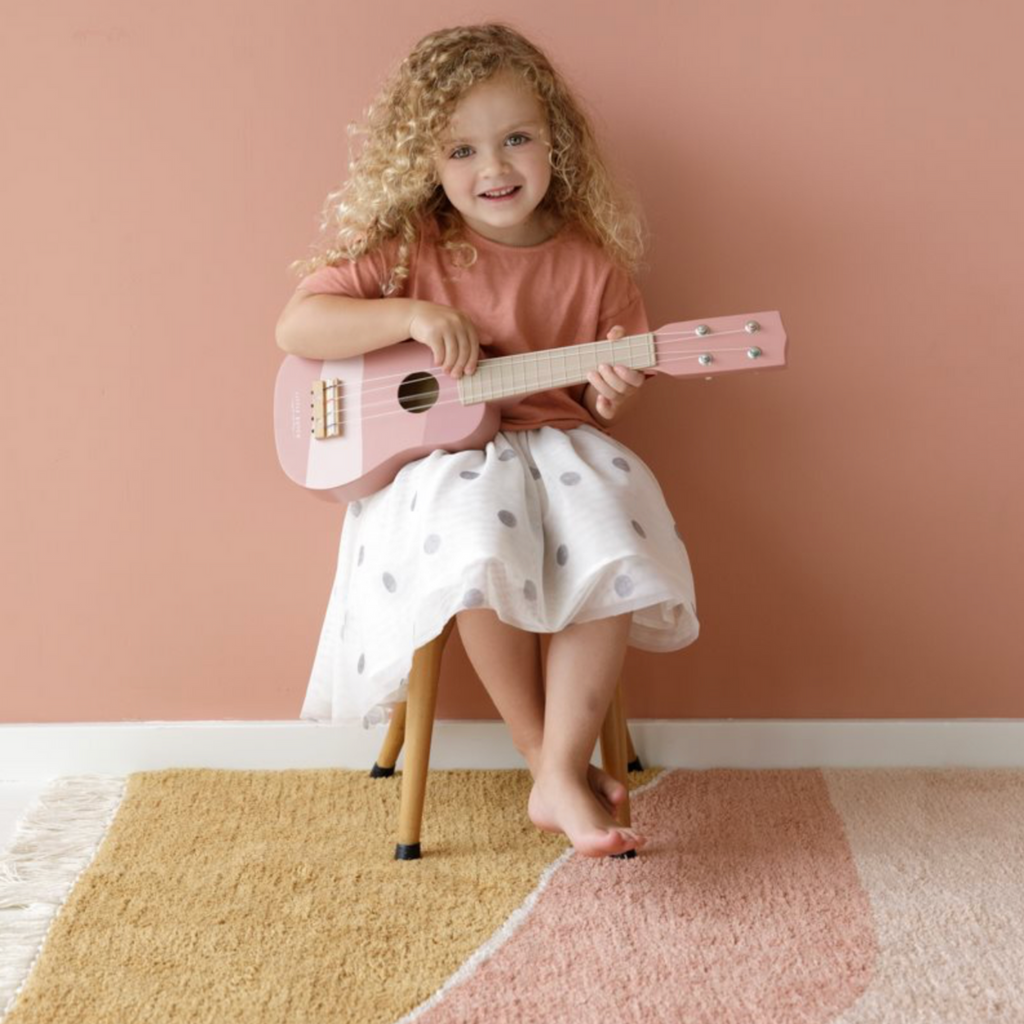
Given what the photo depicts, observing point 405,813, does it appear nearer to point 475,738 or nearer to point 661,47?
point 475,738

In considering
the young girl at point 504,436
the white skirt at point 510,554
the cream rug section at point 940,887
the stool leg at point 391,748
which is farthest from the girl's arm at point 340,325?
the cream rug section at point 940,887

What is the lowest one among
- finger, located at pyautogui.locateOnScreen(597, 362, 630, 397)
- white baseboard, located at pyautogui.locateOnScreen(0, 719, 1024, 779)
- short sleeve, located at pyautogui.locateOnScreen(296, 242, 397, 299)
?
white baseboard, located at pyautogui.locateOnScreen(0, 719, 1024, 779)

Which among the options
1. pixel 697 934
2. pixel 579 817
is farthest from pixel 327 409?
pixel 697 934

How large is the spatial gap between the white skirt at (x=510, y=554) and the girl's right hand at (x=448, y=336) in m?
0.09

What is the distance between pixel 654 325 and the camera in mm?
1521

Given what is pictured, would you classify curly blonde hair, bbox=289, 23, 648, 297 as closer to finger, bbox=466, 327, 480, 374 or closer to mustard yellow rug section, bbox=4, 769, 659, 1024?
finger, bbox=466, 327, 480, 374

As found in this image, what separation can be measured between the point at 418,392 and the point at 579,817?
480 millimetres

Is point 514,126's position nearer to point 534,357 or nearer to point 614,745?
point 534,357

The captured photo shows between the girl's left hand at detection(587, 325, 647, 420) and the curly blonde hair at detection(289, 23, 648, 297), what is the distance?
219 mm

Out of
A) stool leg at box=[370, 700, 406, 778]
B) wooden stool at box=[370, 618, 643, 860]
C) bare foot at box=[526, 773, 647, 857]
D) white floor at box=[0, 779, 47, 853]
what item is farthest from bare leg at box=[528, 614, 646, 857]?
white floor at box=[0, 779, 47, 853]

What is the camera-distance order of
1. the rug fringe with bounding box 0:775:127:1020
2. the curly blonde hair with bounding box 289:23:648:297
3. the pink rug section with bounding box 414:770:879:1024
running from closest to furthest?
the pink rug section with bounding box 414:770:879:1024
the rug fringe with bounding box 0:775:127:1020
the curly blonde hair with bounding box 289:23:648:297

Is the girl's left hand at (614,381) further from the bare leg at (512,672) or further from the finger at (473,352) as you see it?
the bare leg at (512,672)

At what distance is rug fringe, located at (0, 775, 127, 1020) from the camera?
1128 millimetres

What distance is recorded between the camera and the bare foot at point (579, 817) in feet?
3.59
